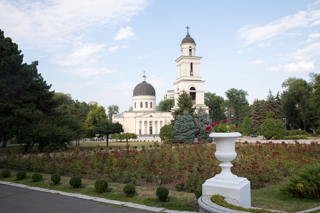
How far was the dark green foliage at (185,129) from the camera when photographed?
2944 centimetres

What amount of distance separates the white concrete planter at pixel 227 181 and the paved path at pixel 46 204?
1.96 m

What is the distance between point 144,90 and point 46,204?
6420 cm

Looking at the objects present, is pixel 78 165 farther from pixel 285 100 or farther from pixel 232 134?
pixel 285 100

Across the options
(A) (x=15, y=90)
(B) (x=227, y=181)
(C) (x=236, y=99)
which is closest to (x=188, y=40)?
(A) (x=15, y=90)

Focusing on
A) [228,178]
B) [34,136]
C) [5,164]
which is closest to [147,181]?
[228,178]

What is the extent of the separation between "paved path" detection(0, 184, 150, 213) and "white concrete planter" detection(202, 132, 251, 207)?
1.96 metres

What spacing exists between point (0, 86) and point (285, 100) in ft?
193

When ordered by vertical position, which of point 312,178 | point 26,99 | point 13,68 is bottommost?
point 312,178

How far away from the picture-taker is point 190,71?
168 feet

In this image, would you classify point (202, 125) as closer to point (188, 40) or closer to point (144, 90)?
point (188, 40)

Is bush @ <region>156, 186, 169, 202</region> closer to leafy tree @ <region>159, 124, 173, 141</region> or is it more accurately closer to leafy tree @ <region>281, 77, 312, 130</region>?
leafy tree @ <region>159, 124, 173, 141</region>

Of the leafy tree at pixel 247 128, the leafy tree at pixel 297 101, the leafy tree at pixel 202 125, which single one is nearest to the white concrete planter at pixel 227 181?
the leafy tree at pixel 202 125

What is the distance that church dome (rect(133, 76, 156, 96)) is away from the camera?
7119cm

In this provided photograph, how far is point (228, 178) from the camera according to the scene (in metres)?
5.62
